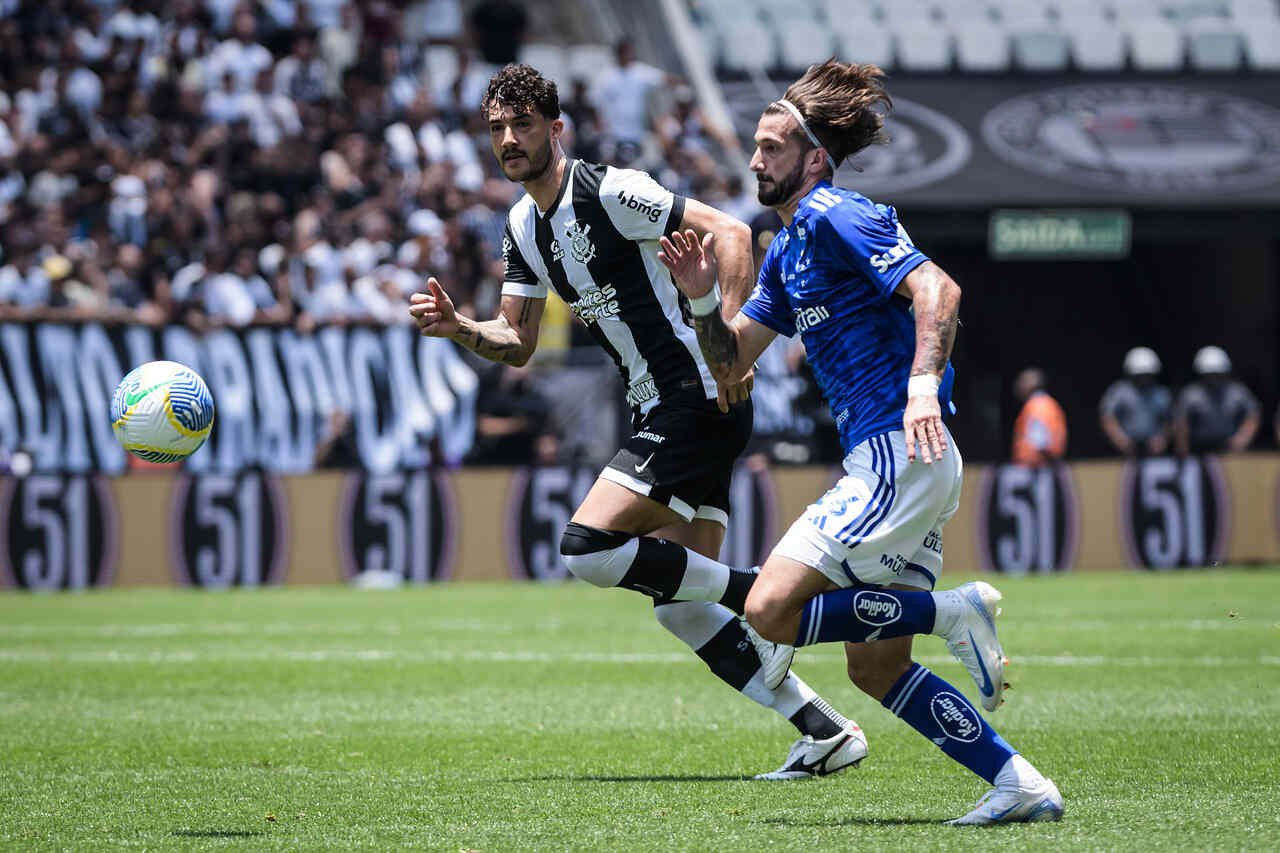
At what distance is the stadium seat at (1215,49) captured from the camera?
2473 centimetres

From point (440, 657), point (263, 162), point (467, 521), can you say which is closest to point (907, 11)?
point (263, 162)

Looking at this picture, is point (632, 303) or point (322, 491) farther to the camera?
point (322, 491)

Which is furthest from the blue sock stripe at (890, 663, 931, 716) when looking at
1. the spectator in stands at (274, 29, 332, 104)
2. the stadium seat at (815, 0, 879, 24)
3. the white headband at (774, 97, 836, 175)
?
the stadium seat at (815, 0, 879, 24)

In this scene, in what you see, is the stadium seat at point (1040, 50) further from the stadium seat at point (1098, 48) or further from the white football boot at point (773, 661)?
the white football boot at point (773, 661)

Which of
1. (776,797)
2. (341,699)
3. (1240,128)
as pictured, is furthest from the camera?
(1240,128)

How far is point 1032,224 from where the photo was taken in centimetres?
2222

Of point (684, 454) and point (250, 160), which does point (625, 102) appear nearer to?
point (250, 160)

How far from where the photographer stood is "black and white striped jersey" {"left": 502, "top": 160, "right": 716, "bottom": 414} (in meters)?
6.91

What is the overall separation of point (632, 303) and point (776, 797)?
213 centimetres

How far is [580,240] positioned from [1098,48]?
19.6 meters

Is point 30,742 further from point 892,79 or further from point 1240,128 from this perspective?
point 1240,128

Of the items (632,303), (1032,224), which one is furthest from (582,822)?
(1032,224)

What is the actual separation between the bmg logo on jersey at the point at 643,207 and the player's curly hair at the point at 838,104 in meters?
1.24

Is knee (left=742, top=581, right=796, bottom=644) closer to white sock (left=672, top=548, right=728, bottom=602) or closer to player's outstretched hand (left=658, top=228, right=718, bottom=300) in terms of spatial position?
player's outstretched hand (left=658, top=228, right=718, bottom=300)
